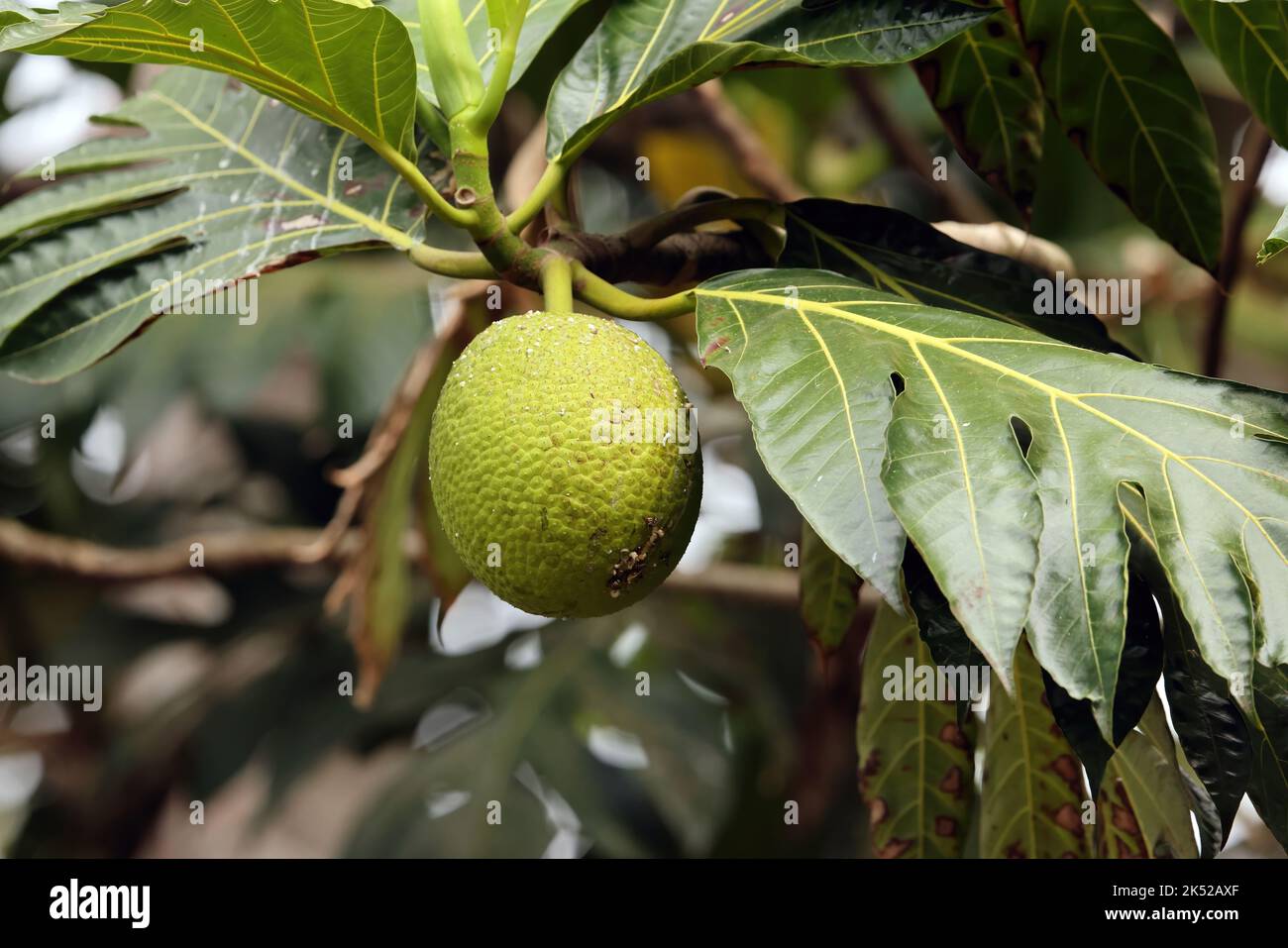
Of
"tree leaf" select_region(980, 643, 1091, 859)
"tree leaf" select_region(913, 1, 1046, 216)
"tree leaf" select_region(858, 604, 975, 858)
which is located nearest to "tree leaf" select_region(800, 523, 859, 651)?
"tree leaf" select_region(858, 604, 975, 858)

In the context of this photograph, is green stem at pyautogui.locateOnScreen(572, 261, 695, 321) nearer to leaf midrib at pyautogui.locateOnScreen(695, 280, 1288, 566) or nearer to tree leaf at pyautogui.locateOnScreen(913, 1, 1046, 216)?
leaf midrib at pyautogui.locateOnScreen(695, 280, 1288, 566)

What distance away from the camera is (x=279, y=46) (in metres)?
0.79

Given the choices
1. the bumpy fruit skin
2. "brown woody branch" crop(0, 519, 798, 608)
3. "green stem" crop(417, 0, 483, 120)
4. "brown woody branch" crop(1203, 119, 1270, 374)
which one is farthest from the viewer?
"brown woody branch" crop(0, 519, 798, 608)

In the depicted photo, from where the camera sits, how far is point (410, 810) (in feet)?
7.02

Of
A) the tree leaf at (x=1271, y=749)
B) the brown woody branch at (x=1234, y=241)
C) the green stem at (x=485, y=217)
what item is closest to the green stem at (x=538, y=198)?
the green stem at (x=485, y=217)

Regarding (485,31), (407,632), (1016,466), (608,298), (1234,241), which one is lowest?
(407,632)

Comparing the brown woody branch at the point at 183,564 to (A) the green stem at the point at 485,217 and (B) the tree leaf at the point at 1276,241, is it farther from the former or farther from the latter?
(B) the tree leaf at the point at 1276,241

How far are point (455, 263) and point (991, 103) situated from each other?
50cm

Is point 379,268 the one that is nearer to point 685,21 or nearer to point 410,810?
point 410,810

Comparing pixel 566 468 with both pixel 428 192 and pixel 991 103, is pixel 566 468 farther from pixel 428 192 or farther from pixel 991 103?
pixel 991 103

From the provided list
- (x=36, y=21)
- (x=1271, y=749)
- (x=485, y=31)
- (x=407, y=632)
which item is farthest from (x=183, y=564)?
(x=1271, y=749)

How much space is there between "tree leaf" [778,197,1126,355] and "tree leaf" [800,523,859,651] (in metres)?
0.22

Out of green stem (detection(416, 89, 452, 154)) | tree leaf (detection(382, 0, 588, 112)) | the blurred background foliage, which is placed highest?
tree leaf (detection(382, 0, 588, 112))

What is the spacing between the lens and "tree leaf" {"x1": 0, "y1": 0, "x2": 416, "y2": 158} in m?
0.77
